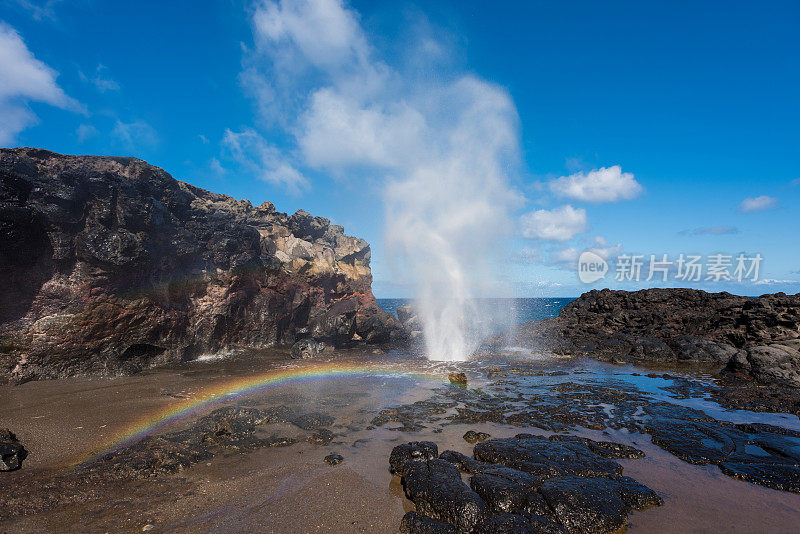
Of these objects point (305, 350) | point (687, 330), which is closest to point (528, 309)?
point (687, 330)

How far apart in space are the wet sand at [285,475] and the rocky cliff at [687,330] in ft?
22.0

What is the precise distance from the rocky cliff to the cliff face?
19342 mm

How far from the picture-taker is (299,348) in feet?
65.3

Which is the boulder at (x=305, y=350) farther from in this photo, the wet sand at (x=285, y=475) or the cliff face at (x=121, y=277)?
the wet sand at (x=285, y=475)

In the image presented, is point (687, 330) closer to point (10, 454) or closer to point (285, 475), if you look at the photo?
point (285, 475)

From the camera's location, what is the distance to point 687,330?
25.0 m

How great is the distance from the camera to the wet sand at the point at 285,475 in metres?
4.77

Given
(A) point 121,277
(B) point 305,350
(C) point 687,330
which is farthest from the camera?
(C) point 687,330

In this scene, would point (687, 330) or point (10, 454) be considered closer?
point (10, 454)

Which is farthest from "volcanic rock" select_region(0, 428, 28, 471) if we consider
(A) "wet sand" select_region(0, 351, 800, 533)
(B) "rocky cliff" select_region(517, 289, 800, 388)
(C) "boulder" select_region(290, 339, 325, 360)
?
(B) "rocky cliff" select_region(517, 289, 800, 388)

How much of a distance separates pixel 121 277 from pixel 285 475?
1342 cm

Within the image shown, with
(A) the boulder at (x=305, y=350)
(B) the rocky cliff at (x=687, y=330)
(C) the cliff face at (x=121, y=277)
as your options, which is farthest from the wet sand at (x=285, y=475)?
(A) the boulder at (x=305, y=350)

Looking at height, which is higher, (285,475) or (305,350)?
(285,475)

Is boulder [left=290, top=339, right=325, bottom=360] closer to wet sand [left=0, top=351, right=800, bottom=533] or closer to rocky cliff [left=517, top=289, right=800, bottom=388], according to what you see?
wet sand [left=0, top=351, right=800, bottom=533]
